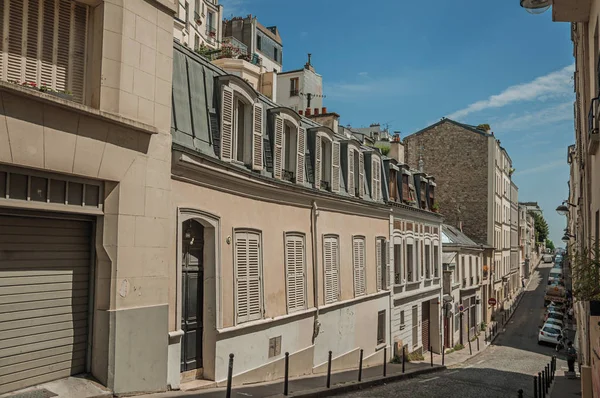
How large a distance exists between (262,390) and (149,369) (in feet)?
9.94

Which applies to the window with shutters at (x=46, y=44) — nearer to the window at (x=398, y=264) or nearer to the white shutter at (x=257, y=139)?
the white shutter at (x=257, y=139)

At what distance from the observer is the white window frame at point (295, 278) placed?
1341 cm

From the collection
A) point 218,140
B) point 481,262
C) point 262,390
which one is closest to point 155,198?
point 218,140

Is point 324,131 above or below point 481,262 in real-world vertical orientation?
above

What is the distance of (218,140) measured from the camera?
35.1 feet

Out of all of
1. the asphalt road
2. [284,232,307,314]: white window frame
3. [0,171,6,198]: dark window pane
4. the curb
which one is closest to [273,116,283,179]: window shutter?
[284,232,307,314]: white window frame

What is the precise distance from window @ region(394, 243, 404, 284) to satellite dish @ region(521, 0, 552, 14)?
599 inches

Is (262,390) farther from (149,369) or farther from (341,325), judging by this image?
(341,325)

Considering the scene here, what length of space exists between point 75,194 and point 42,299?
1374 millimetres

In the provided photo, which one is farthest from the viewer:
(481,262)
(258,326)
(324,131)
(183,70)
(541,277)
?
(541,277)

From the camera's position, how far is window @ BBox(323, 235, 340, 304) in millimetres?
15695

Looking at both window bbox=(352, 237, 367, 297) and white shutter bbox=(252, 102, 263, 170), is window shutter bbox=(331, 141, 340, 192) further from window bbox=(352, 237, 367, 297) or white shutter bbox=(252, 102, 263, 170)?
white shutter bbox=(252, 102, 263, 170)

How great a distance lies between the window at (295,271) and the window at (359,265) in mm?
3845

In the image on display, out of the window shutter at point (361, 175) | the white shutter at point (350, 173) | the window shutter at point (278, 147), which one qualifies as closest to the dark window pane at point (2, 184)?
the window shutter at point (278, 147)
